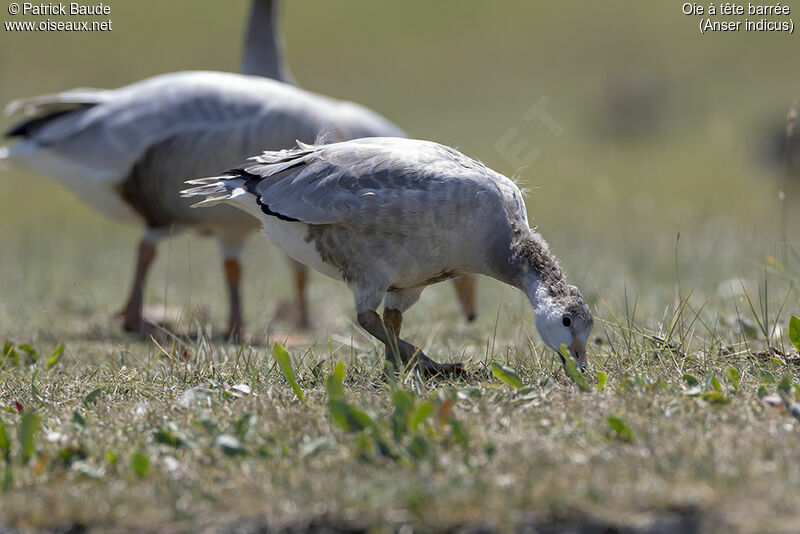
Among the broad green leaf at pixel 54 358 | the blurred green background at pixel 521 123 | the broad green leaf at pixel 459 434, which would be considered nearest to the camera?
the broad green leaf at pixel 459 434

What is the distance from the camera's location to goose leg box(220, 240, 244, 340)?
7904mm

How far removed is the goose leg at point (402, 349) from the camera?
4820 mm

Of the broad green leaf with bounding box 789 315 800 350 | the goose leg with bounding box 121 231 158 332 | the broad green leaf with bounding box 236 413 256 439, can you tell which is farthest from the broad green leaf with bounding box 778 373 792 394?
the goose leg with bounding box 121 231 158 332

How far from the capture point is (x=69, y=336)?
7020 millimetres

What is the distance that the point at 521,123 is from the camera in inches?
928

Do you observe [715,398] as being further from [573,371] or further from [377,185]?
[377,185]

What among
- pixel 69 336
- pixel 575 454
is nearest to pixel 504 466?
pixel 575 454

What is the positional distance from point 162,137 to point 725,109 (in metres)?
18.5

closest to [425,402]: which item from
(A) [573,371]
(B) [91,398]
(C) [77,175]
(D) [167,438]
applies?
(A) [573,371]

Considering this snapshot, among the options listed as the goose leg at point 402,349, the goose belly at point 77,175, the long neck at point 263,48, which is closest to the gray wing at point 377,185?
the goose leg at point 402,349

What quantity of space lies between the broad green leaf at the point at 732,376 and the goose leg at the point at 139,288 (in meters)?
4.65

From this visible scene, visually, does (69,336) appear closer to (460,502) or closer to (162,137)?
(162,137)

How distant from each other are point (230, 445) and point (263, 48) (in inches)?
252

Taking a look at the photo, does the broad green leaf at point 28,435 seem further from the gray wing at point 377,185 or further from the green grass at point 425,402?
the gray wing at point 377,185
